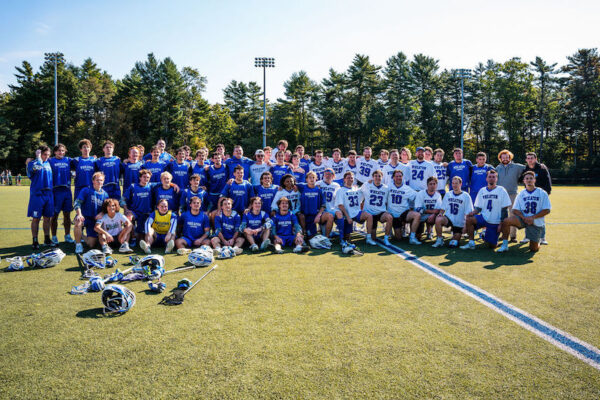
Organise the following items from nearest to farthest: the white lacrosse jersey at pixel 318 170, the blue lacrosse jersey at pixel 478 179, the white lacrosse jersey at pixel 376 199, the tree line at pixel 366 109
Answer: the white lacrosse jersey at pixel 376 199
the blue lacrosse jersey at pixel 478 179
the white lacrosse jersey at pixel 318 170
the tree line at pixel 366 109

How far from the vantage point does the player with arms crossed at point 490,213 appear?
7.36 metres

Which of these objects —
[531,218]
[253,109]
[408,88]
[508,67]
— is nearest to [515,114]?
[508,67]

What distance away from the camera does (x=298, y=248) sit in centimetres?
696

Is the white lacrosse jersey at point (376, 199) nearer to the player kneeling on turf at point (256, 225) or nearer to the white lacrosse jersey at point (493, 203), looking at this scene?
the white lacrosse jersey at point (493, 203)

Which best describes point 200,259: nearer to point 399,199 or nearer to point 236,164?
point 236,164

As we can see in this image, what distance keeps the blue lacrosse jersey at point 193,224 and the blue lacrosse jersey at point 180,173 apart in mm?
1324

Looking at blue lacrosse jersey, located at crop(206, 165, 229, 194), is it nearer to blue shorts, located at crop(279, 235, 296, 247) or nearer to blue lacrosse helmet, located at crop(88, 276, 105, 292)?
blue shorts, located at crop(279, 235, 296, 247)

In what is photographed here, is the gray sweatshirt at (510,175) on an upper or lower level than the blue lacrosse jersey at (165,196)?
upper

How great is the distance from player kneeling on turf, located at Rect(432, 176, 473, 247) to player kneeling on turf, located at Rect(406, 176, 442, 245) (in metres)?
0.23

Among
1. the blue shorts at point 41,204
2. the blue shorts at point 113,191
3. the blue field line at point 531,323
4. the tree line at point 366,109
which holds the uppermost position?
the tree line at point 366,109

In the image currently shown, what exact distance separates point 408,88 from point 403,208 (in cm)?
4753

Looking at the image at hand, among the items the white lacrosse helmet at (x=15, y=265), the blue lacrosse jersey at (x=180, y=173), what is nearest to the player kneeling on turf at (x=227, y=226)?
the blue lacrosse jersey at (x=180, y=173)

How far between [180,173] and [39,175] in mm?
2802

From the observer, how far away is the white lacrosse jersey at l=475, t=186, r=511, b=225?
7.44 meters
